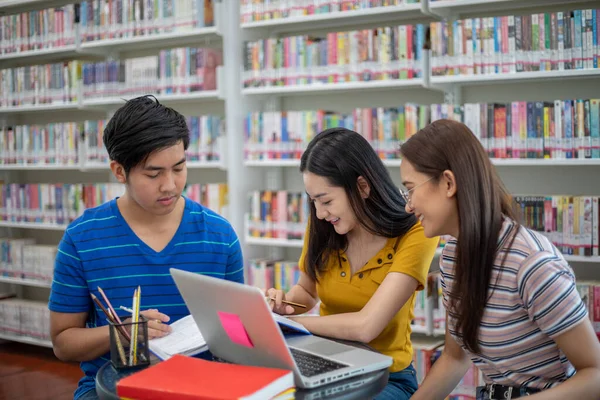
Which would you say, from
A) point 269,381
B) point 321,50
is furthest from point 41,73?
point 269,381

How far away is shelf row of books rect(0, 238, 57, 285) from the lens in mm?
4312

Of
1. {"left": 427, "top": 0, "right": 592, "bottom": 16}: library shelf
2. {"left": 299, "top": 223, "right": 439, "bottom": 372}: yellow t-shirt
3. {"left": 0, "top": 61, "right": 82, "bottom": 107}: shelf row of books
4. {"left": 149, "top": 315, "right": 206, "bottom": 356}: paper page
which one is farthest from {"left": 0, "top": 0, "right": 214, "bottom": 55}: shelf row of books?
{"left": 149, "top": 315, "right": 206, "bottom": 356}: paper page

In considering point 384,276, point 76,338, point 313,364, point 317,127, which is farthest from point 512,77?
point 76,338

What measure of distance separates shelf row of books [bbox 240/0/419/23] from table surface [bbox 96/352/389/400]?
2157mm

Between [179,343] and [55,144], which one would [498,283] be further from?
[55,144]

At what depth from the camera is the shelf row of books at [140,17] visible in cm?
362

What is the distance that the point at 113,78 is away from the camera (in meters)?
3.99

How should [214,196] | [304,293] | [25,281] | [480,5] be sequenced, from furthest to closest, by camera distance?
[25,281], [214,196], [480,5], [304,293]

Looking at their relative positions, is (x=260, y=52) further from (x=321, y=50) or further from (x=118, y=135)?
(x=118, y=135)

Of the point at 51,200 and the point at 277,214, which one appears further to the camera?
the point at 51,200

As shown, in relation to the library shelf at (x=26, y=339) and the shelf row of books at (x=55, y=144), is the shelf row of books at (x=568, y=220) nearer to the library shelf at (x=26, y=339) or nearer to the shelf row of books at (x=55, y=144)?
the shelf row of books at (x=55, y=144)

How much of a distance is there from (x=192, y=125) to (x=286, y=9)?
812 millimetres

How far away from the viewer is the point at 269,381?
1.14 meters

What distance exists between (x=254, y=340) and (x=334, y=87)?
2150 mm
